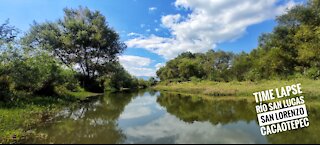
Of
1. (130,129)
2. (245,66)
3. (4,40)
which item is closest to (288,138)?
(130,129)

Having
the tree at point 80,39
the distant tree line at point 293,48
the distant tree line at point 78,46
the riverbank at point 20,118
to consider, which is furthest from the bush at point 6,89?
the distant tree line at point 293,48

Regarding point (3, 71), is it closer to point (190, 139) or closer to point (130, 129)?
point (130, 129)

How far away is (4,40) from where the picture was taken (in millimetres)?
19094

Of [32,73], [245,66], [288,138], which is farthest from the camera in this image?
[245,66]

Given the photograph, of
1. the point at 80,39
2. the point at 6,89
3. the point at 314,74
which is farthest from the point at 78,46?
the point at 314,74

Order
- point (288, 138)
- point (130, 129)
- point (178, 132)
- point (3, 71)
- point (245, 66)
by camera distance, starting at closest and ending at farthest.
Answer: point (288, 138)
point (178, 132)
point (130, 129)
point (3, 71)
point (245, 66)

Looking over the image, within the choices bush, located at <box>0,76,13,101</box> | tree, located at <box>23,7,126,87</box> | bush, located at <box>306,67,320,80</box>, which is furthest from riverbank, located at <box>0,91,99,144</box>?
bush, located at <box>306,67,320,80</box>

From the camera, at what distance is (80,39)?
3678 centimetres

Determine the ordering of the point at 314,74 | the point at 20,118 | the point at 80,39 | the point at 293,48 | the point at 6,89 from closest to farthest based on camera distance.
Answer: the point at 20,118 → the point at 6,89 → the point at 314,74 → the point at 80,39 → the point at 293,48

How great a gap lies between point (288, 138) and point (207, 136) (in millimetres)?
2590

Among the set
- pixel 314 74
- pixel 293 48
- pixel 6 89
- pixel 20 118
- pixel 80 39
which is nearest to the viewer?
→ pixel 20 118

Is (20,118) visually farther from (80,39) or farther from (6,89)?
(80,39)

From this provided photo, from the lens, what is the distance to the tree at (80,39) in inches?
1470

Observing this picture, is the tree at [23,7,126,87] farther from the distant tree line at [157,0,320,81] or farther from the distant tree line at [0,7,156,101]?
the distant tree line at [157,0,320,81]
